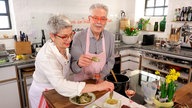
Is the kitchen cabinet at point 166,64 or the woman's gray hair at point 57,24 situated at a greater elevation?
the woman's gray hair at point 57,24

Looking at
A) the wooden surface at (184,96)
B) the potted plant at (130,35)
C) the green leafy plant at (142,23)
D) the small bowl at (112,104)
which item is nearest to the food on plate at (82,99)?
the small bowl at (112,104)

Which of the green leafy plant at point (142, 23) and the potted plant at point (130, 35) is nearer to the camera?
the potted plant at point (130, 35)

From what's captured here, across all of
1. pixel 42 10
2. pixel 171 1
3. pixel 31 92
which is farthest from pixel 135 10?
pixel 31 92

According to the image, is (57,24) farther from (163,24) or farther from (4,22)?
(163,24)

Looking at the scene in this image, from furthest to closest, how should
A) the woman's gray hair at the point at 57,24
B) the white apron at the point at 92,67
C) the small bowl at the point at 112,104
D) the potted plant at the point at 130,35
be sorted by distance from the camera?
1. the potted plant at the point at 130,35
2. the white apron at the point at 92,67
3. the woman's gray hair at the point at 57,24
4. the small bowl at the point at 112,104

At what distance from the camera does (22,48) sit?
7.94 ft

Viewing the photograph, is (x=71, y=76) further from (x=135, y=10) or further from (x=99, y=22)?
(x=135, y=10)

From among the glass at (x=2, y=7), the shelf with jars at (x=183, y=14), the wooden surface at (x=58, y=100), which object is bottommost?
the wooden surface at (x=58, y=100)

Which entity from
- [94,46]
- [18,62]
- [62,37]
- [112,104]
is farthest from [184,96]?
[18,62]

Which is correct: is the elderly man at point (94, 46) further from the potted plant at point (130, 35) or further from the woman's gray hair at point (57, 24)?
the potted plant at point (130, 35)

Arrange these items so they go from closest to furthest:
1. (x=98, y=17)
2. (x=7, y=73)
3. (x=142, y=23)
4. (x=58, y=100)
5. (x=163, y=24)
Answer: (x=58, y=100) < (x=98, y=17) < (x=7, y=73) < (x=163, y=24) < (x=142, y=23)

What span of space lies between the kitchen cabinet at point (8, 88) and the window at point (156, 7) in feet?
9.98

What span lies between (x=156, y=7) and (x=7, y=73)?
319 cm

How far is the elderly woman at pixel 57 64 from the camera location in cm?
106
